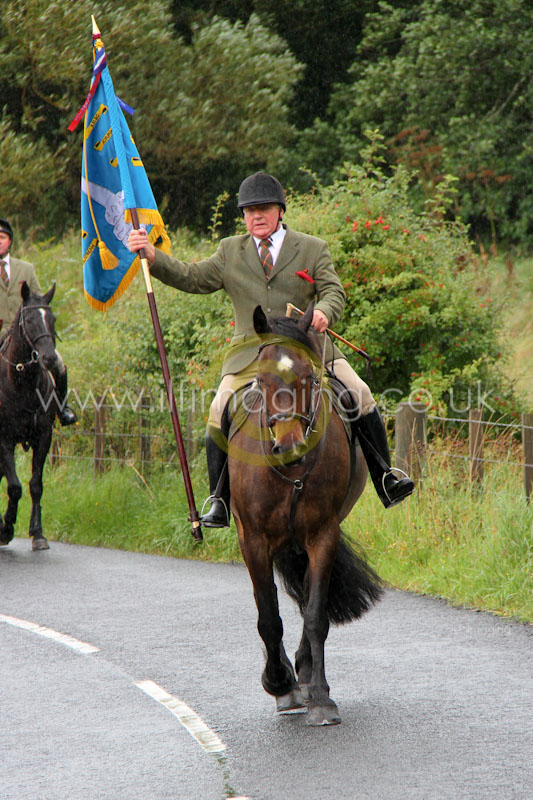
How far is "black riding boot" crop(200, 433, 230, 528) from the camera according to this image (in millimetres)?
6891

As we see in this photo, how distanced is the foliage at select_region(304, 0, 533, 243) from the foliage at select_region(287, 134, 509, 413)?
12.3 meters

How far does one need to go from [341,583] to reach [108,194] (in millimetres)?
3557

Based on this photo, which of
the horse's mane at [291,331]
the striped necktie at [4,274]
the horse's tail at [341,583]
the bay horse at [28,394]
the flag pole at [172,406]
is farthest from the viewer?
the striped necktie at [4,274]

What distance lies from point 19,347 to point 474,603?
5.99 m

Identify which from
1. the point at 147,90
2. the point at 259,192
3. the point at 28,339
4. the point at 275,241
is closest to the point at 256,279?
the point at 275,241

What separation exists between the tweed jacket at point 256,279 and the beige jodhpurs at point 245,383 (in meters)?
0.06

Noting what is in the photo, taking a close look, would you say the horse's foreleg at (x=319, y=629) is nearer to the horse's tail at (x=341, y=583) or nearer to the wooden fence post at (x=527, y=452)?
the horse's tail at (x=341, y=583)

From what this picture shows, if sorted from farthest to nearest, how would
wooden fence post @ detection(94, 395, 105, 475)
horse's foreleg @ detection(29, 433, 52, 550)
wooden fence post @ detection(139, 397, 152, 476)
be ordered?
wooden fence post @ detection(94, 395, 105, 475) < wooden fence post @ detection(139, 397, 152, 476) < horse's foreleg @ detection(29, 433, 52, 550)

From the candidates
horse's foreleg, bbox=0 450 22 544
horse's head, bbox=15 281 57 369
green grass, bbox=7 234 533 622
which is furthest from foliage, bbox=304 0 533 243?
horse's foreleg, bbox=0 450 22 544

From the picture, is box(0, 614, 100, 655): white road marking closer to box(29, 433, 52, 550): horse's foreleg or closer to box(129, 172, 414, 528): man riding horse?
box(129, 172, 414, 528): man riding horse

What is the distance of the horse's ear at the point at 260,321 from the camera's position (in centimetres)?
607

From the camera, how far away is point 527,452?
→ 9.87 meters

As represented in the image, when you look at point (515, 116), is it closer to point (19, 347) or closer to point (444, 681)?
point (19, 347)

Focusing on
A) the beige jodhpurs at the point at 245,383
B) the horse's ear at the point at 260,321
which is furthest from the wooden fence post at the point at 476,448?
the horse's ear at the point at 260,321
